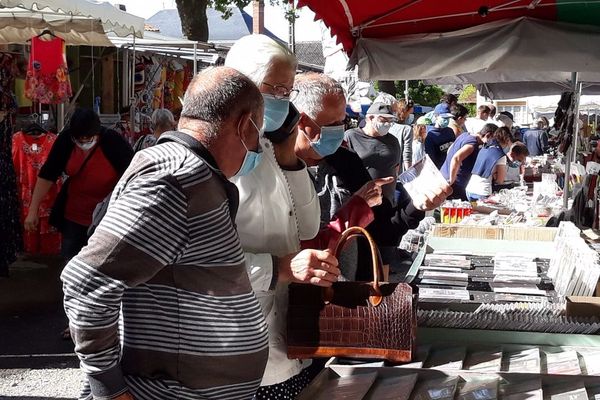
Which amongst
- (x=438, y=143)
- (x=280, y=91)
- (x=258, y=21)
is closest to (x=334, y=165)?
(x=280, y=91)

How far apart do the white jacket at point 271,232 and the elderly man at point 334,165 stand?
0.34 meters

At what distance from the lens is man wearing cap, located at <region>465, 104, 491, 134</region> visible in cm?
1208

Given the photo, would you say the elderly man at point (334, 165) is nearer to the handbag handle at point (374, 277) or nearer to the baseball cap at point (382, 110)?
the handbag handle at point (374, 277)

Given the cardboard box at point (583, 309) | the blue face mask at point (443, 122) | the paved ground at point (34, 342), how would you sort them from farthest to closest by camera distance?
the blue face mask at point (443, 122) → the paved ground at point (34, 342) → the cardboard box at point (583, 309)

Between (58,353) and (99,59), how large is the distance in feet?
18.8

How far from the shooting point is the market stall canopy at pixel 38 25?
782cm

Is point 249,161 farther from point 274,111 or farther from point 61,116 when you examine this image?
point 61,116

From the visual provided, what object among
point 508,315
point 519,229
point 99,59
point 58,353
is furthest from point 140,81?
point 508,315

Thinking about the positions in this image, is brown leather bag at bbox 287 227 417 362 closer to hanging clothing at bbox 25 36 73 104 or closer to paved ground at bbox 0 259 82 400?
paved ground at bbox 0 259 82 400

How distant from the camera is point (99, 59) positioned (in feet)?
34.3

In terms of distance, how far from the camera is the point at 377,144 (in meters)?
6.21

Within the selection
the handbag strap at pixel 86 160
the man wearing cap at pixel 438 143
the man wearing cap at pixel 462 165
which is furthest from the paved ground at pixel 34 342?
the man wearing cap at pixel 438 143

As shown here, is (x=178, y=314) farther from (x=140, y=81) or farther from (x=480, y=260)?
(x=140, y=81)

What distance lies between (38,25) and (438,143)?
486 cm
